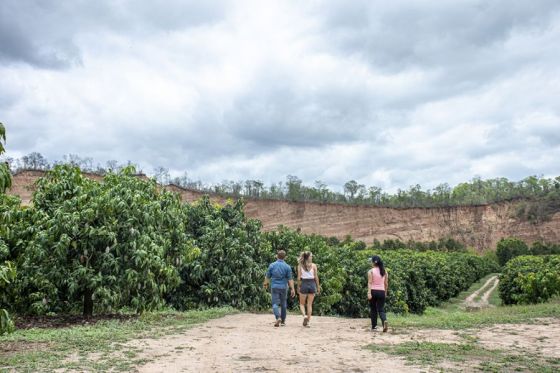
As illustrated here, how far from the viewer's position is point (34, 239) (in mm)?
10219

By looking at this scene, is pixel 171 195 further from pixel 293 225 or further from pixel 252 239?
pixel 293 225

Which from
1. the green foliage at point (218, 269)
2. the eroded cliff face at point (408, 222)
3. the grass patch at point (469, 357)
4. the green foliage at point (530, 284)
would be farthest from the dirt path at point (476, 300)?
the eroded cliff face at point (408, 222)

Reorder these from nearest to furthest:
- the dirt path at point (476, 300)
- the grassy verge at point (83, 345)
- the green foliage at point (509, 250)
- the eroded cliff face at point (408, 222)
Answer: the grassy verge at point (83, 345), the dirt path at point (476, 300), the green foliage at point (509, 250), the eroded cliff face at point (408, 222)

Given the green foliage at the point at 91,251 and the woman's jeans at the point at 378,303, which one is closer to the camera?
the woman's jeans at the point at 378,303

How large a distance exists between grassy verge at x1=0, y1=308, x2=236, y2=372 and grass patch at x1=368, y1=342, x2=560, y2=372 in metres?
3.79

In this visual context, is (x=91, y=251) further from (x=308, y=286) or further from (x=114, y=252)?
(x=308, y=286)

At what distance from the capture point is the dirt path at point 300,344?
6586mm

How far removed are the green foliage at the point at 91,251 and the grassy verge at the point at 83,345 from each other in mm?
733

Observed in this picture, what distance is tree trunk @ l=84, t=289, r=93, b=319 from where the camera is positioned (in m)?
10.8

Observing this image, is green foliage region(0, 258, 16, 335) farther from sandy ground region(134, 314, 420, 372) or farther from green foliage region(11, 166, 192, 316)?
green foliage region(11, 166, 192, 316)

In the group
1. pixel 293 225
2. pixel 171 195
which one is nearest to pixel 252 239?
pixel 171 195

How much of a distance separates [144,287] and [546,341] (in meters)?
7.77

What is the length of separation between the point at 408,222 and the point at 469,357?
73.2 meters

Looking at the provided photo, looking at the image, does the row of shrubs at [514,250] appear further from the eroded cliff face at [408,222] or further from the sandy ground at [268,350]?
the sandy ground at [268,350]
